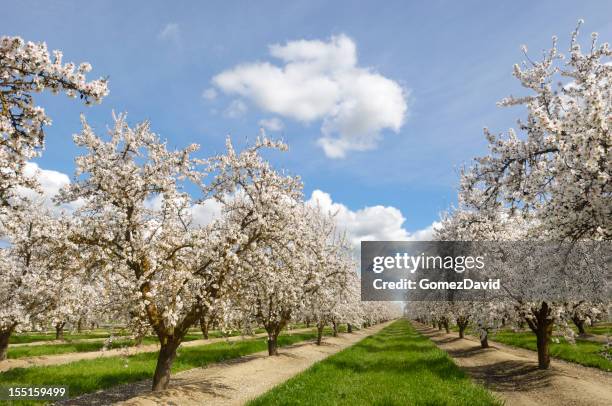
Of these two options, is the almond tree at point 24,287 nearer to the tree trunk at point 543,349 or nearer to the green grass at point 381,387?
the green grass at point 381,387

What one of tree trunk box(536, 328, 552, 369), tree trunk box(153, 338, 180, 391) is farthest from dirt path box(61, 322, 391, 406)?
tree trunk box(536, 328, 552, 369)

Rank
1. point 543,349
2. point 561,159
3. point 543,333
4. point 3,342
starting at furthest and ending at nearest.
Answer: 1. point 3,342
2. point 543,333
3. point 543,349
4. point 561,159

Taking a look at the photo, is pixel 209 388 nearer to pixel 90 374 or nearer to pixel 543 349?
pixel 90 374

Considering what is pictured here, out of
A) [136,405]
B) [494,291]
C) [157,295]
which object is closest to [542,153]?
[157,295]

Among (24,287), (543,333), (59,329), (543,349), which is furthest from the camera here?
(59,329)

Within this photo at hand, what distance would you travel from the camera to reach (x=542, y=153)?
1070 centimetres

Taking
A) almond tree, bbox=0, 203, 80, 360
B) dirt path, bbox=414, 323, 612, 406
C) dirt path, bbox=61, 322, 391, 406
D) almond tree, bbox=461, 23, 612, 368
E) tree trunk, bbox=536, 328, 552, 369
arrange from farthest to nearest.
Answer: tree trunk, bbox=536, 328, 552, 369 → almond tree, bbox=0, 203, 80, 360 → dirt path, bbox=414, 323, 612, 406 → dirt path, bbox=61, 322, 391, 406 → almond tree, bbox=461, 23, 612, 368

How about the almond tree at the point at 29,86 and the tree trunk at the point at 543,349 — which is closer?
the almond tree at the point at 29,86

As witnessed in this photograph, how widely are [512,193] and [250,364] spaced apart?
848 inches

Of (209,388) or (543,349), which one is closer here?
(209,388)

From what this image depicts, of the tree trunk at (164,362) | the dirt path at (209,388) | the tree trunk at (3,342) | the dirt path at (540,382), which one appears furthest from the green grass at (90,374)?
the dirt path at (540,382)

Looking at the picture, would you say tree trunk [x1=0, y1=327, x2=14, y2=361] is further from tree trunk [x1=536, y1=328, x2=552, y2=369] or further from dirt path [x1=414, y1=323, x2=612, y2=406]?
tree trunk [x1=536, y1=328, x2=552, y2=369]

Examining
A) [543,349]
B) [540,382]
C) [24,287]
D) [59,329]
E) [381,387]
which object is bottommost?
[59,329]

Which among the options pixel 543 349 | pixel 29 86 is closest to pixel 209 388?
pixel 29 86
